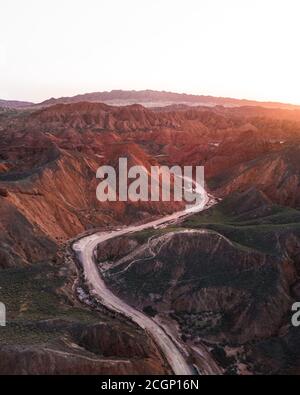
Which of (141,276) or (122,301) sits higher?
(141,276)

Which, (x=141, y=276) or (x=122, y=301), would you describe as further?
(x=141, y=276)

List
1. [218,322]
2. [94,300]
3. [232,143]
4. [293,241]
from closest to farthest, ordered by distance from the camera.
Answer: [218,322] → [94,300] → [293,241] → [232,143]

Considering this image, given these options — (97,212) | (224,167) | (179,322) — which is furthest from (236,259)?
(224,167)

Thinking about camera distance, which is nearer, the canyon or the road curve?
the canyon

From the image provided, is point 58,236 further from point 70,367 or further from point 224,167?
point 224,167

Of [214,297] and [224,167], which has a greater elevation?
[224,167]

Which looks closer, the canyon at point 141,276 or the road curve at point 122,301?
the canyon at point 141,276
